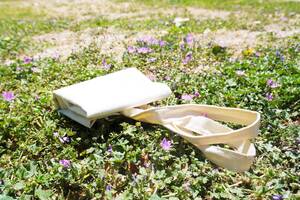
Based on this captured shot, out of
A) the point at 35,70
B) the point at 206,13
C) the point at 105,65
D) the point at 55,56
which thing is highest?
the point at 105,65

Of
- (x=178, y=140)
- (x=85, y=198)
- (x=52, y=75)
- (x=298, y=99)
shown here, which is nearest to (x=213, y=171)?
(x=178, y=140)

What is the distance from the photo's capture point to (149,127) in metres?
3.94

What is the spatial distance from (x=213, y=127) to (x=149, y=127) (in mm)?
601

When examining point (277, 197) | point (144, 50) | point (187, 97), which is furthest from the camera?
point (144, 50)

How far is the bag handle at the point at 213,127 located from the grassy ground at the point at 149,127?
9 cm

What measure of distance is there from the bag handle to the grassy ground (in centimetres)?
9

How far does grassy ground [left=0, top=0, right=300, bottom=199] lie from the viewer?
10.7ft

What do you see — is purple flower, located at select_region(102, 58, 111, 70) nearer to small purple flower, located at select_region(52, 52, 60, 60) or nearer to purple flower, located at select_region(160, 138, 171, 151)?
small purple flower, located at select_region(52, 52, 60, 60)

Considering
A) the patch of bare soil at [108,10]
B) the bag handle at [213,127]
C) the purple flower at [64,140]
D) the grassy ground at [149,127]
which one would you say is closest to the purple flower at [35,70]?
the grassy ground at [149,127]

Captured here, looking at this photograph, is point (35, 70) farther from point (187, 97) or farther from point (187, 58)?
point (187, 97)

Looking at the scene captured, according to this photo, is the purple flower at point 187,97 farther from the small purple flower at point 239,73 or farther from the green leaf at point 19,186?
the green leaf at point 19,186

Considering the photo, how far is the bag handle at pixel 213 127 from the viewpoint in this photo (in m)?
3.35

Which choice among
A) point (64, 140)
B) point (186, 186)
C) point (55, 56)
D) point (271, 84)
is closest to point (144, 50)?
point (55, 56)

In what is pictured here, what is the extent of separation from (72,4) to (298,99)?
13860mm
